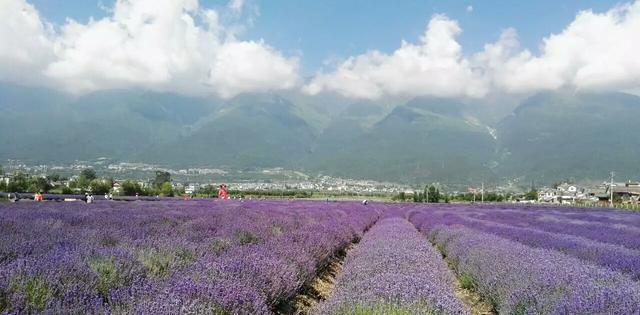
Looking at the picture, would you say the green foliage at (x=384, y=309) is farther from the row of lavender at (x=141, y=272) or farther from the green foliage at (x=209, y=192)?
the green foliage at (x=209, y=192)

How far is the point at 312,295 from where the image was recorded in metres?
8.01

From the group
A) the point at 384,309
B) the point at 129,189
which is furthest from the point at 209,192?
the point at 384,309

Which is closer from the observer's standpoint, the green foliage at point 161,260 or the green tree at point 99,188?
the green foliage at point 161,260

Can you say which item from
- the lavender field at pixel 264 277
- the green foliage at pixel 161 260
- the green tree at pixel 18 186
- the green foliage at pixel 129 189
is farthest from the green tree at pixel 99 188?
the green foliage at pixel 161 260

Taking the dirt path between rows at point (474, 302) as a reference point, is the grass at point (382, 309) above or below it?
above

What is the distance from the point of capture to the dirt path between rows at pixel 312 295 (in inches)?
253

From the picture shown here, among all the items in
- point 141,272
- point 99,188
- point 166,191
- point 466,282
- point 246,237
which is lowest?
point 466,282

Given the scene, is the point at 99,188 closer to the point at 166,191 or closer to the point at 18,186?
the point at 18,186

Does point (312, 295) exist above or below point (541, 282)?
below

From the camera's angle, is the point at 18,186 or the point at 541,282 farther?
the point at 18,186

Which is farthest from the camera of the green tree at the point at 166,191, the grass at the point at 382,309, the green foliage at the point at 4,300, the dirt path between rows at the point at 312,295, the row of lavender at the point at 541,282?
the green tree at the point at 166,191

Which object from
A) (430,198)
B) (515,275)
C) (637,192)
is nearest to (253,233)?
(515,275)

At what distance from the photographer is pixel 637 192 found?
96.5 meters

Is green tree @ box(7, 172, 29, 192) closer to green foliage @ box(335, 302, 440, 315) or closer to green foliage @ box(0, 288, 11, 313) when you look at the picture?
green foliage @ box(0, 288, 11, 313)
